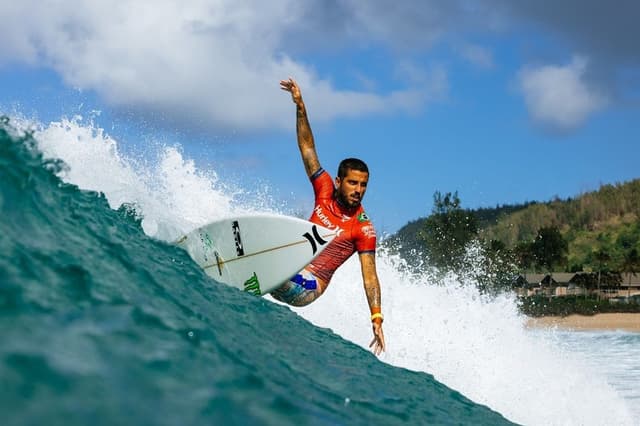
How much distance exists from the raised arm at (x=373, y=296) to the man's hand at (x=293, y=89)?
1.43m

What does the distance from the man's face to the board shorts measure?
0.73 metres

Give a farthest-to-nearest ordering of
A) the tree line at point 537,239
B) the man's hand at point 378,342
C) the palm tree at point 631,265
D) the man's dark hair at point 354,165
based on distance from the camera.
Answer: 1. the palm tree at point 631,265
2. the tree line at point 537,239
3. the man's dark hair at point 354,165
4. the man's hand at point 378,342

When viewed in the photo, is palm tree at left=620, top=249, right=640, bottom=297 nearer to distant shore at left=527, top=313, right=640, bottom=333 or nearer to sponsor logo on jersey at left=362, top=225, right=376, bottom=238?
distant shore at left=527, top=313, right=640, bottom=333

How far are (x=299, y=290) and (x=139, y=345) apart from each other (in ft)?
11.6

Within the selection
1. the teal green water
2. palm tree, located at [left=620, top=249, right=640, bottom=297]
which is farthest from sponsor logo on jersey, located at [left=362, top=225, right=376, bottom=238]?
palm tree, located at [left=620, top=249, right=640, bottom=297]

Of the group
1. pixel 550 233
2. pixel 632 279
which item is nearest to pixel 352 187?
pixel 550 233

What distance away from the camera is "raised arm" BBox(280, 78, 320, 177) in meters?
6.27

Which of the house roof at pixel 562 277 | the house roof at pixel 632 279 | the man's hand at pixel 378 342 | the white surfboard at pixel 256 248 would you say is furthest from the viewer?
the house roof at pixel 632 279

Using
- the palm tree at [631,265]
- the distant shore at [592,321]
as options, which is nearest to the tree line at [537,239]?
the palm tree at [631,265]

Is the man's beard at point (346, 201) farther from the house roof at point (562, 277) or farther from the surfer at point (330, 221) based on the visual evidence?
the house roof at point (562, 277)

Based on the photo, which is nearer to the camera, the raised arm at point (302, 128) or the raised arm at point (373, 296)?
the raised arm at point (373, 296)

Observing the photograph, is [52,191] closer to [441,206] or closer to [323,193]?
[323,193]

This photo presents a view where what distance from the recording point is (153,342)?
2.89 meters

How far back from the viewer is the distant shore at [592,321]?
153 ft
